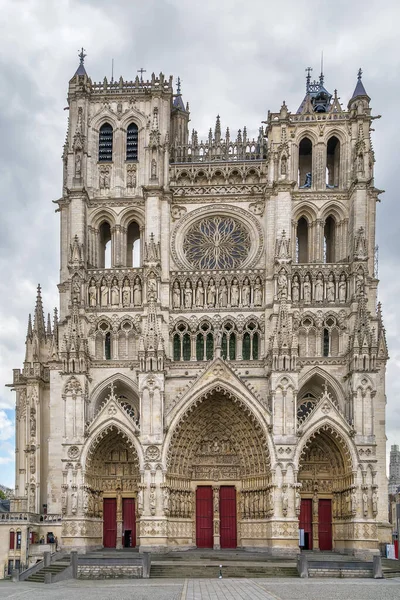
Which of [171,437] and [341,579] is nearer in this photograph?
[341,579]

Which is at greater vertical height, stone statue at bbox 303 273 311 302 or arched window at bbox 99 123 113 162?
arched window at bbox 99 123 113 162

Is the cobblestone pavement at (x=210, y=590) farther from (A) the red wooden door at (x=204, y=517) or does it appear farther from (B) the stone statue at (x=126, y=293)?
(B) the stone statue at (x=126, y=293)

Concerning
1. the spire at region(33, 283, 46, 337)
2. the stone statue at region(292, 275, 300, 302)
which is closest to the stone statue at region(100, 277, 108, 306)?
the spire at region(33, 283, 46, 337)

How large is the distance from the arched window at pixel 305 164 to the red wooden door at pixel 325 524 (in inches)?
717

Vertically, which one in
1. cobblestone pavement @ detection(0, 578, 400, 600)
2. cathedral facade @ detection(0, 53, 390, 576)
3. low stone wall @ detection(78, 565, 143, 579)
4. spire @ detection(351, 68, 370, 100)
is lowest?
low stone wall @ detection(78, 565, 143, 579)

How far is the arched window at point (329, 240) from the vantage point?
4500 cm

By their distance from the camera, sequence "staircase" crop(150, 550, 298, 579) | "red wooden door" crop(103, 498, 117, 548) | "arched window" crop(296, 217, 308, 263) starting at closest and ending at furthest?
"staircase" crop(150, 550, 298, 579), "red wooden door" crop(103, 498, 117, 548), "arched window" crop(296, 217, 308, 263)

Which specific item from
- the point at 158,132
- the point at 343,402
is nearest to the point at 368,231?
the point at 343,402

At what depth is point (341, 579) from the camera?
31078 millimetres

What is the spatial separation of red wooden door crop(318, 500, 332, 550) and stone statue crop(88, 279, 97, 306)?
16.0 m

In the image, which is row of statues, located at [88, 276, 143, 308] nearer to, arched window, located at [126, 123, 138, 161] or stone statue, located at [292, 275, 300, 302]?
arched window, located at [126, 123, 138, 161]

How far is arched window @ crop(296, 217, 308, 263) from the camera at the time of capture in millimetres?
45812

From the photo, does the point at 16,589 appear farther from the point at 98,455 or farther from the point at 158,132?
the point at 158,132

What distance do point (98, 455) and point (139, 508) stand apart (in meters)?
4.02
